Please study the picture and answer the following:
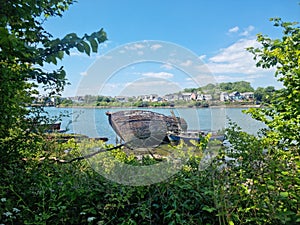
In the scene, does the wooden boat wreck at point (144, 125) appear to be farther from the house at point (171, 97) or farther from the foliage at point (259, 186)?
the foliage at point (259, 186)

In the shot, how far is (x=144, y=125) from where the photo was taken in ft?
6.27

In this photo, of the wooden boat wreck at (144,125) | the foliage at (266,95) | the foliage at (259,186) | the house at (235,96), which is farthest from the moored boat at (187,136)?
the foliage at (266,95)

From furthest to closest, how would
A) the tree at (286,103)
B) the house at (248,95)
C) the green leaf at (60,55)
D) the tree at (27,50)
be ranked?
the house at (248,95)
the tree at (286,103)
the green leaf at (60,55)
the tree at (27,50)

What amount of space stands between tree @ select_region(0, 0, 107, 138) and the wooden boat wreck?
56 cm

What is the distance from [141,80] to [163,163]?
71cm

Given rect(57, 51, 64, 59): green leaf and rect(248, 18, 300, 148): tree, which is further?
rect(248, 18, 300, 148): tree

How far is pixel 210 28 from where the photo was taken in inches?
112

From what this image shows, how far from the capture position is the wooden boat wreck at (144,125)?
6.29 ft

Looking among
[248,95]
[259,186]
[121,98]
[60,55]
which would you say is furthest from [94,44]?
[248,95]

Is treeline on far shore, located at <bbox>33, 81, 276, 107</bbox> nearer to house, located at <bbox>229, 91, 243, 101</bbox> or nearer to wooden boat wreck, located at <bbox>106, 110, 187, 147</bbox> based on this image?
wooden boat wreck, located at <bbox>106, 110, 187, 147</bbox>

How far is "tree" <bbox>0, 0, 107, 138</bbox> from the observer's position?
134 centimetres

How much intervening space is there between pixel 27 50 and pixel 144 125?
1030mm

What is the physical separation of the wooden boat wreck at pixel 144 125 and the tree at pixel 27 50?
1.83 ft

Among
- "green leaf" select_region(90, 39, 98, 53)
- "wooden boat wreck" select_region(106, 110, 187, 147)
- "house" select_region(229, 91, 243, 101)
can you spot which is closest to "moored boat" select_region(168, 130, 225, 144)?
"wooden boat wreck" select_region(106, 110, 187, 147)
